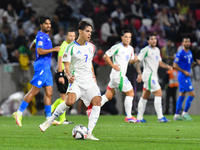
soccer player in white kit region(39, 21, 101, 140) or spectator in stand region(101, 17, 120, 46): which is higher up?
spectator in stand region(101, 17, 120, 46)

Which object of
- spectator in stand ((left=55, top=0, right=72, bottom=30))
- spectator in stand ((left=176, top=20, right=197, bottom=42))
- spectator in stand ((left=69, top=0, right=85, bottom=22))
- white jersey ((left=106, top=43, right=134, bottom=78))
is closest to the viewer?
white jersey ((left=106, top=43, right=134, bottom=78))

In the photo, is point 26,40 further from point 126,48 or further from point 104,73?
point 126,48

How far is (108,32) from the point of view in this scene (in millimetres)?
17203

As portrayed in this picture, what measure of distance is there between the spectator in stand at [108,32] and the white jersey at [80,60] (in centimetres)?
1032

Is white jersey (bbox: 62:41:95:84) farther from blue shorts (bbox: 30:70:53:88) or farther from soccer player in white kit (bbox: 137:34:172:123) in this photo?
soccer player in white kit (bbox: 137:34:172:123)

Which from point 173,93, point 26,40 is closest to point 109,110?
point 173,93

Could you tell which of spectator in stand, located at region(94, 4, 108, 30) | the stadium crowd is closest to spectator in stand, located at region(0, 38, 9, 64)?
the stadium crowd

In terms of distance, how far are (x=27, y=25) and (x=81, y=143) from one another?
40.8 ft

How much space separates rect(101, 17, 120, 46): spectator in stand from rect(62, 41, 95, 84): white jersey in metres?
10.3

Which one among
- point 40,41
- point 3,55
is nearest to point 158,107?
point 40,41

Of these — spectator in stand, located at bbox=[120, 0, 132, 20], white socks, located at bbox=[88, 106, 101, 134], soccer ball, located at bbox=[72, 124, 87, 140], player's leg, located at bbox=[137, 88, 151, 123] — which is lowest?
player's leg, located at bbox=[137, 88, 151, 123]

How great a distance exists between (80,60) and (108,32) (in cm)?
1071

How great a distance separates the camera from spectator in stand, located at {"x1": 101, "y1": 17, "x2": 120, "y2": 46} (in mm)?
16938

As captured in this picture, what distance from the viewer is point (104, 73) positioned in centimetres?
1488
